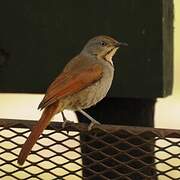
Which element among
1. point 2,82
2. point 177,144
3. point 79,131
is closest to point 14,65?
point 2,82

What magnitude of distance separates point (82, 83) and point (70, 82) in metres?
0.11

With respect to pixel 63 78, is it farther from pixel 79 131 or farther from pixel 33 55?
pixel 79 131

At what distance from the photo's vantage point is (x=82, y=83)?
464 cm

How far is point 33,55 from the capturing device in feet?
14.0

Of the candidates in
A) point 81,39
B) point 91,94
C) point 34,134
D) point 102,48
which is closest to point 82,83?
point 91,94

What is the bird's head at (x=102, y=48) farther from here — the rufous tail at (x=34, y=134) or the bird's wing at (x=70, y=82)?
the rufous tail at (x=34, y=134)

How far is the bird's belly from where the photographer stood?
14.7ft

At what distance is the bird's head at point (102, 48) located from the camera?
4.78 m

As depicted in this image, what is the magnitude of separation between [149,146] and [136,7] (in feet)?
2.33

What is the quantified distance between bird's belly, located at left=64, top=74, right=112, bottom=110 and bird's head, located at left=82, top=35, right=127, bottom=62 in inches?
7.9

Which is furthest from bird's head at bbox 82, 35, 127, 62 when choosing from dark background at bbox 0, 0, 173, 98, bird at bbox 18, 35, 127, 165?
dark background at bbox 0, 0, 173, 98

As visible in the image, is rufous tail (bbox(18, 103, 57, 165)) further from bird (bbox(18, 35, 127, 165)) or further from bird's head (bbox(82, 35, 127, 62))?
bird's head (bbox(82, 35, 127, 62))

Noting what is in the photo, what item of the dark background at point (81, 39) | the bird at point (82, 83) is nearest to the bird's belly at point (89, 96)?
the bird at point (82, 83)

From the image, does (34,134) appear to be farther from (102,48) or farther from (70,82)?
(102,48)
